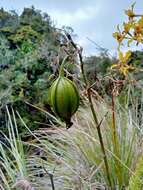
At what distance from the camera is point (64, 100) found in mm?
704

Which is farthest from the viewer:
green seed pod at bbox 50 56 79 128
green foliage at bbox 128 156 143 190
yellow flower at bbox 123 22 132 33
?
green foliage at bbox 128 156 143 190

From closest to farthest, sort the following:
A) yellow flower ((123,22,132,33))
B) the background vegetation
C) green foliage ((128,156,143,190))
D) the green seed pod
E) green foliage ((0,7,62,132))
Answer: the green seed pod, yellow flower ((123,22,132,33)), green foliage ((128,156,143,190)), the background vegetation, green foliage ((0,7,62,132))

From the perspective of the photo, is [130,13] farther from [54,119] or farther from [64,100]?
[54,119]

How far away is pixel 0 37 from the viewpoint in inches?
146

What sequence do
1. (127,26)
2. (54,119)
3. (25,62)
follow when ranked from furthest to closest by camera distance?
1. (25,62)
2. (54,119)
3. (127,26)

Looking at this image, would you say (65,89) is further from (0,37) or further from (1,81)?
(0,37)

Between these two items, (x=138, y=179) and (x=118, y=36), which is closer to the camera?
(x=118, y=36)

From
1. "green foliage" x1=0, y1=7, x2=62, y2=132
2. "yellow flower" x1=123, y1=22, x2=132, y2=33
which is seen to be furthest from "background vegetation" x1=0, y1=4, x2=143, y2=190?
"yellow flower" x1=123, y1=22, x2=132, y2=33

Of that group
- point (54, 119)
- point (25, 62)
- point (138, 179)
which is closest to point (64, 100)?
point (138, 179)

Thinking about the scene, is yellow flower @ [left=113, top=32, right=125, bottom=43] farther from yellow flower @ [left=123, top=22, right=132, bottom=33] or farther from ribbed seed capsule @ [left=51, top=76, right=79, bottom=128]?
ribbed seed capsule @ [left=51, top=76, right=79, bottom=128]

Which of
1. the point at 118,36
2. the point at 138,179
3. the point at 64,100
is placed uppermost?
the point at 118,36

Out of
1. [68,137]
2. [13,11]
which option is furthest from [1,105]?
[13,11]

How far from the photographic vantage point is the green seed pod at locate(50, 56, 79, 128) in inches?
27.7

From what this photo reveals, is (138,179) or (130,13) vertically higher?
(130,13)
